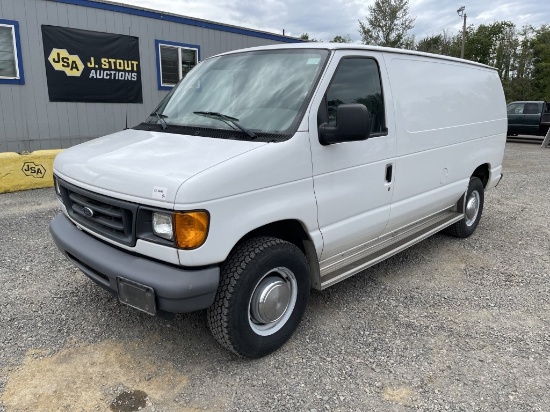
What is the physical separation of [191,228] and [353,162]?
1433mm

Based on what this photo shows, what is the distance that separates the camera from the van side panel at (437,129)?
3.75m

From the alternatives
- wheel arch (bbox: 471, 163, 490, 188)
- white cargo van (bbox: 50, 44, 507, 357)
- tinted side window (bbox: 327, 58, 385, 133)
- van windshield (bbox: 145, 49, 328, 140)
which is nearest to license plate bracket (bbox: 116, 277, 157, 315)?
white cargo van (bbox: 50, 44, 507, 357)

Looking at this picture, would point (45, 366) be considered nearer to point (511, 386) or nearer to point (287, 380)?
point (287, 380)

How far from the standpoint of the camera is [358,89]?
3.36m

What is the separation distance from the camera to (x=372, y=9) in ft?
116

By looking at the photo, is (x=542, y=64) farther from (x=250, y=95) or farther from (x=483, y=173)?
(x=250, y=95)

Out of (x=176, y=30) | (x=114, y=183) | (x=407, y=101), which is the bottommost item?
(x=114, y=183)

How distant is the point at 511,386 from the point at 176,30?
10.5m

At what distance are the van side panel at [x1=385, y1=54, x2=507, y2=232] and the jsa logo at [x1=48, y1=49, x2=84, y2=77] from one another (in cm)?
791

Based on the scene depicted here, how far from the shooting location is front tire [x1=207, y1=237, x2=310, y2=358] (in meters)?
2.62

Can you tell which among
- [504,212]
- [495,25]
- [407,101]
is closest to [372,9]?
[495,25]

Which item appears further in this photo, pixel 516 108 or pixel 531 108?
pixel 516 108

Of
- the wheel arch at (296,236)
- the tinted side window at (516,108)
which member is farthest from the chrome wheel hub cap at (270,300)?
the tinted side window at (516,108)

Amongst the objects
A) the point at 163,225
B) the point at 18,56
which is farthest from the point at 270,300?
the point at 18,56
